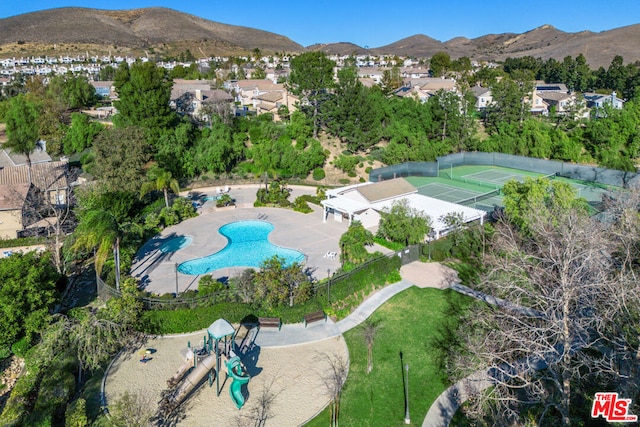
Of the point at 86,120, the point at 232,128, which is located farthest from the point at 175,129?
the point at 86,120

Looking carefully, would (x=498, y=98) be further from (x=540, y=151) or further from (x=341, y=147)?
(x=341, y=147)

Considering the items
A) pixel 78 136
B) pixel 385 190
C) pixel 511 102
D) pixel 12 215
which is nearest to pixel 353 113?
pixel 385 190

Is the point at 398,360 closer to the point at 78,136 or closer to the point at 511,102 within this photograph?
the point at 511,102

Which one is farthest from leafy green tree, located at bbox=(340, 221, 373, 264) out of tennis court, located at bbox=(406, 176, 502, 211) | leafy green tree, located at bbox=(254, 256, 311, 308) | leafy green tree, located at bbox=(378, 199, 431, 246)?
tennis court, located at bbox=(406, 176, 502, 211)

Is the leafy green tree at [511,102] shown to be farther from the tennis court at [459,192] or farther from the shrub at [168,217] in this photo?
the shrub at [168,217]

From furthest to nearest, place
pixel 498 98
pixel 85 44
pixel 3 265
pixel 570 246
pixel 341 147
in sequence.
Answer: pixel 85 44 < pixel 498 98 < pixel 341 147 < pixel 3 265 < pixel 570 246

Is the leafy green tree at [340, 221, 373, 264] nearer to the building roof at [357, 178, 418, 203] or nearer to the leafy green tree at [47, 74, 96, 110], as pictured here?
the building roof at [357, 178, 418, 203]
